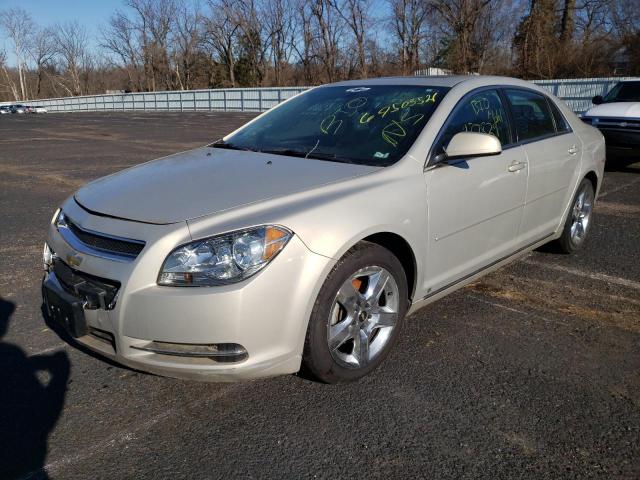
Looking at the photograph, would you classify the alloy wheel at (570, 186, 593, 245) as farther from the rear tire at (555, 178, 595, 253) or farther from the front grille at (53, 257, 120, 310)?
the front grille at (53, 257, 120, 310)

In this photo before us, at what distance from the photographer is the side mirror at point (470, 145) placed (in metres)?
3.23

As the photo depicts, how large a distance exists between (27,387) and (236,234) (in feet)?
4.87

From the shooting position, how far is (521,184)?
395 centimetres

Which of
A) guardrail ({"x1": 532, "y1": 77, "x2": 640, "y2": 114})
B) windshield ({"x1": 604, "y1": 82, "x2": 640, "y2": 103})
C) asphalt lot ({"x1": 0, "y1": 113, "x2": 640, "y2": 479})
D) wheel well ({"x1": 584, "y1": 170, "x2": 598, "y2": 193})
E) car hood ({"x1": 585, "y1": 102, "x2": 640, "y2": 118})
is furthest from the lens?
guardrail ({"x1": 532, "y1": 77, "x2": 640, "y2": 114})

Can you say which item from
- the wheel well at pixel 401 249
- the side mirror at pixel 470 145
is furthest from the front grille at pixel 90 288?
the side mirror at pixel 470 145

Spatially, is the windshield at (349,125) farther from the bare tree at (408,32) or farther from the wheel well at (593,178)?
the bare tree at (408,32)

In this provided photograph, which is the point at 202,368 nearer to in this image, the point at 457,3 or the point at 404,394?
the point at 404,394

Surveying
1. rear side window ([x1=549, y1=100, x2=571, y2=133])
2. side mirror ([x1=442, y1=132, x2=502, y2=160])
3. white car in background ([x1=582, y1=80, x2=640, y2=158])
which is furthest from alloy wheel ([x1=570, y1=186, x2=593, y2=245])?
white car in background ([x1=582, y1=80, x2=640, y2=158])

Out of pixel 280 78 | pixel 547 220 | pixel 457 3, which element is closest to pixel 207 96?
pixel 280 78

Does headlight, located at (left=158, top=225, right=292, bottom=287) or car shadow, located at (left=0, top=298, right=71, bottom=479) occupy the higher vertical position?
headlight, located at (left=158, top=225, right=292, bottom=287)

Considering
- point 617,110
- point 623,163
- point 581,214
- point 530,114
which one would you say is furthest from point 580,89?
point 530,114

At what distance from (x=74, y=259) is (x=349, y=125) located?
187cm

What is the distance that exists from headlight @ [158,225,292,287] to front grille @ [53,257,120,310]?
0.26 m

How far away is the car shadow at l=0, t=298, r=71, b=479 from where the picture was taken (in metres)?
2.39
